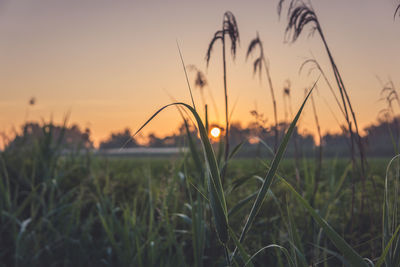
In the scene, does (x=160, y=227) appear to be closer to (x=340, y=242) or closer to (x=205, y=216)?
(x=205, y=216)

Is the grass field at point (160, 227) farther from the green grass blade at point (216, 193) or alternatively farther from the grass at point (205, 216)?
the green grass blade at point (216, 193)

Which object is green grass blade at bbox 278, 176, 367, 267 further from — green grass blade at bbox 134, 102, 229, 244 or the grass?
green grass blade at bbox 134, 102, 229, 244

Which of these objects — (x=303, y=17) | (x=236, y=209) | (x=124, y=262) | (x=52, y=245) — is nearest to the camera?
(x=236, y=209)

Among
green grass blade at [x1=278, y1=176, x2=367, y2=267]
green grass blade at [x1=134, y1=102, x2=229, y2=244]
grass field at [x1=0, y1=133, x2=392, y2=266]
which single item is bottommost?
grass field at [x1=0, y1=133, x2=392, y2=266]

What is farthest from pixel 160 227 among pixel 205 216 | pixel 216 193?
pixel 216 193

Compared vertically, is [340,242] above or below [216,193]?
below

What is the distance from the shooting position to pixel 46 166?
4215 mm

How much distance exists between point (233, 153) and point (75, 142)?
417cm

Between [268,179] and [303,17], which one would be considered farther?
[303,17]

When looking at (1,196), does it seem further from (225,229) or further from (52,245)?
(225,229)

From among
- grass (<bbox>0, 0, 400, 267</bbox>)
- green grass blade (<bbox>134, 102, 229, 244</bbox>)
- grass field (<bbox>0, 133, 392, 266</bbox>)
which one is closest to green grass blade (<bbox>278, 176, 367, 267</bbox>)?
grass (<bbox>0, 0, 400, 267</bbox>)

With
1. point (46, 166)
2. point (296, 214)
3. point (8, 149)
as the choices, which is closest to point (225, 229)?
point (296, 214)

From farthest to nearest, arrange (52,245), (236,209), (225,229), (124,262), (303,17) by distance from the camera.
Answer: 1. (52,245)
2. (124,262)
3. (303,17)
4. (236,209)
5. (225,229)

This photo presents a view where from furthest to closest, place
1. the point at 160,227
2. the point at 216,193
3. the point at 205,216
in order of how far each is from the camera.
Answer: the point at 160,227, the point at 205,216, the point at 216,193
